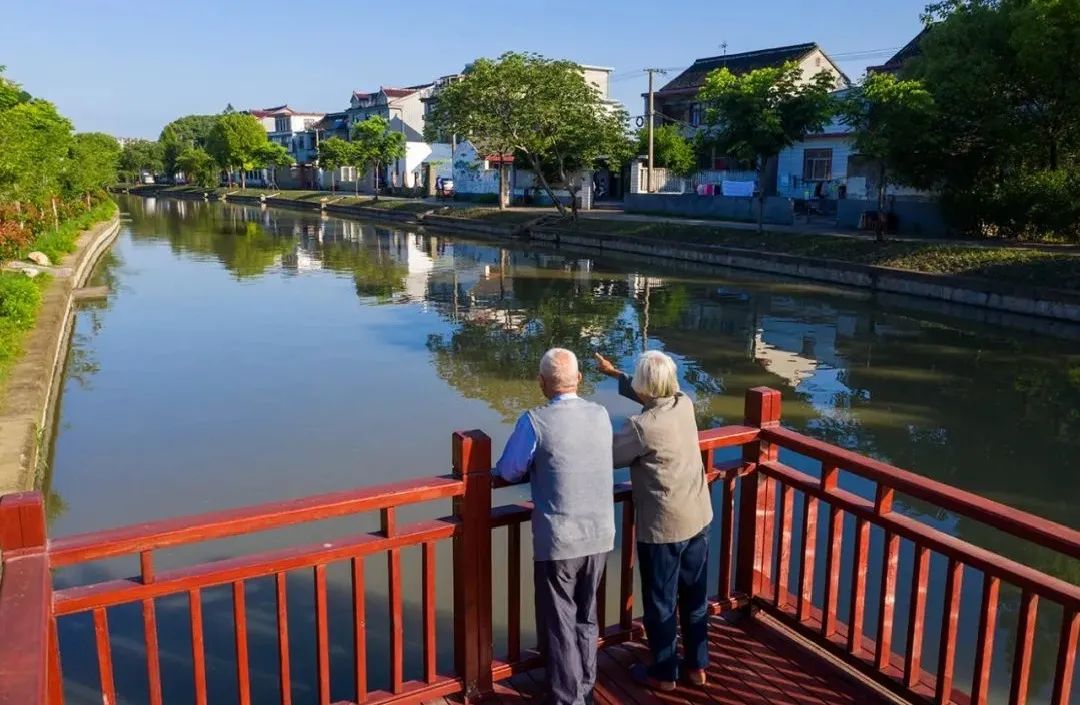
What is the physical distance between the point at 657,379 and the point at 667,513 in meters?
0.49

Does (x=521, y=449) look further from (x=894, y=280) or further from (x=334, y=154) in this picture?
(x=334, y=154)

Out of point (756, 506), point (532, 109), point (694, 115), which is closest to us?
point (756, 506)

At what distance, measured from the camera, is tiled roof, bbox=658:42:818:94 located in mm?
39812

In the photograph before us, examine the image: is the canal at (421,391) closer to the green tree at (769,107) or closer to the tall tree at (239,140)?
the green tree at (769,107)

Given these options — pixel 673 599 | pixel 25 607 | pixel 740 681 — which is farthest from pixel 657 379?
pixel 25 607

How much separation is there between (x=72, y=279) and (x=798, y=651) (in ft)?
59.3

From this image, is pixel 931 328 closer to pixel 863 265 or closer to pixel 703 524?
pixel 863 265

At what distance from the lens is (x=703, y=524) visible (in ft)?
11.0

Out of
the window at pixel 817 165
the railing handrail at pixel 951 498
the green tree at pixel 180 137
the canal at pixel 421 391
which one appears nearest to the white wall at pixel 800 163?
the window at pixel 817 165

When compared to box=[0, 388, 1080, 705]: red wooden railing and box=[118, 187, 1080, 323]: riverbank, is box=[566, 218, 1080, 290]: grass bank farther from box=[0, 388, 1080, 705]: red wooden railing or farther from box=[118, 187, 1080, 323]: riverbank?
box=[0, 388, 1080, 705]: red wooden railing

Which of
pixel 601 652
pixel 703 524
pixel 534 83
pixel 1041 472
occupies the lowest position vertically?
pixel 1041 472

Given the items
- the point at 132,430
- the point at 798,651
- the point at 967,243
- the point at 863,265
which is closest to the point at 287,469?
the point at 132,430

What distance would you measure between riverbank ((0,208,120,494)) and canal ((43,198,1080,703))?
371mm

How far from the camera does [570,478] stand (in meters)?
3.01
